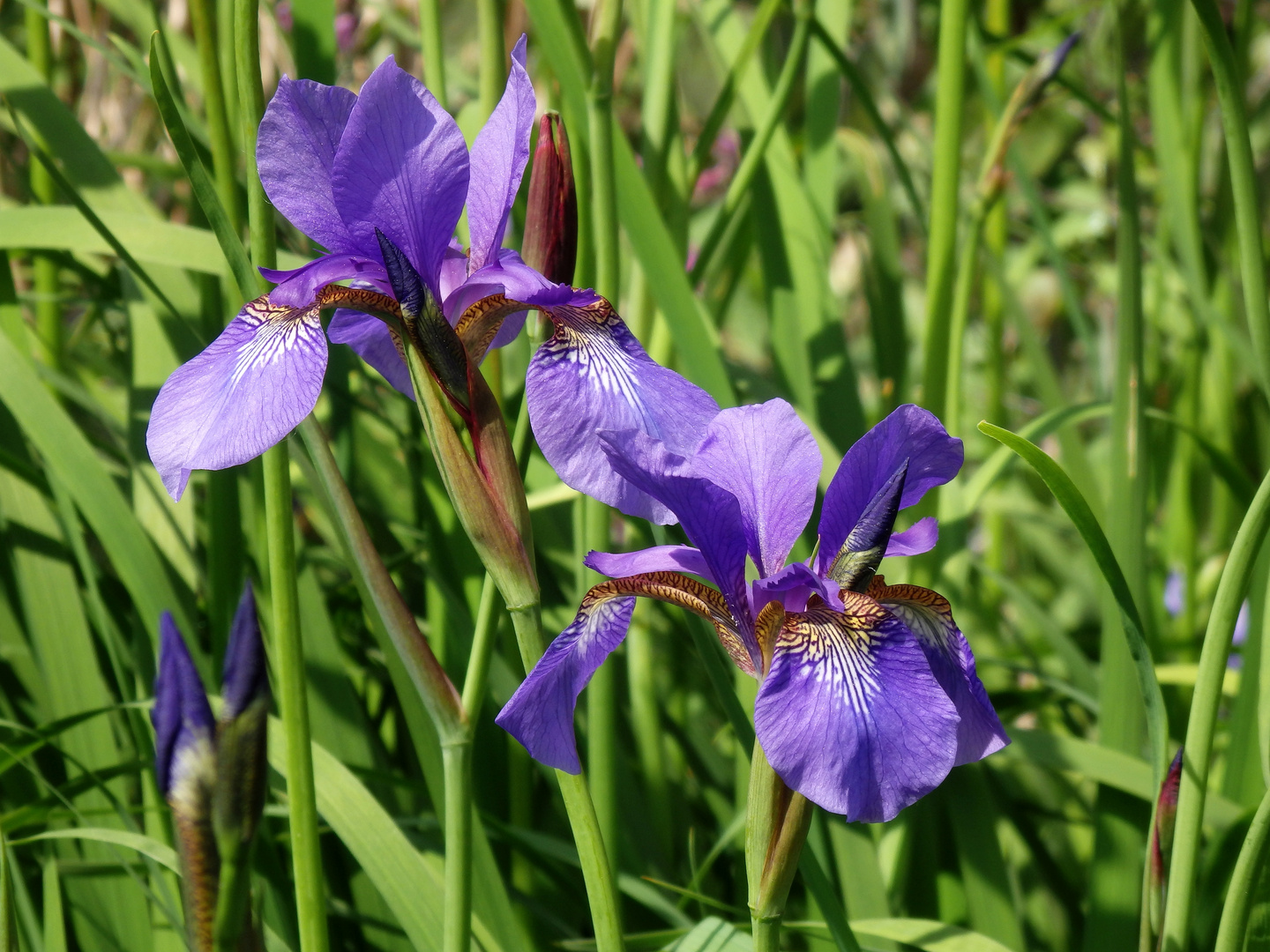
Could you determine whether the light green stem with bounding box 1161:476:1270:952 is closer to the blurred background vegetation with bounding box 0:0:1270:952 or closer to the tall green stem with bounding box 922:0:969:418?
the blurred background vegetation with bounding box 0:0:1270:952

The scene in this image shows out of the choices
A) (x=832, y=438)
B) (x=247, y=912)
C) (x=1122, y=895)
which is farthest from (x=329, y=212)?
(x=1122, y=895)

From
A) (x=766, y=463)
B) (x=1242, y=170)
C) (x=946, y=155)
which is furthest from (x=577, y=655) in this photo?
(x=946, y=155)

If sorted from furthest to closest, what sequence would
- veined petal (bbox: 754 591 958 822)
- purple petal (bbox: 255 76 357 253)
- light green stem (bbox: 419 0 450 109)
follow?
A: light green stem (bbox: 419 0 450 109), purple petal (bbox: 255 76 357 253), veined petal (bbox: 754 591 958 822)

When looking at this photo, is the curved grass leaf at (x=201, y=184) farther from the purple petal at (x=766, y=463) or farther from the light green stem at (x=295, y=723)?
the purple petal at (x=766, y=463)

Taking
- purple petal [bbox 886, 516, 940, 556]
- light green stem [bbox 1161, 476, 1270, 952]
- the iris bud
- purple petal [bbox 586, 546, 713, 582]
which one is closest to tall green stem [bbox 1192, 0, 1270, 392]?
light green stem [bbox 1161, 476, 1270, 952]

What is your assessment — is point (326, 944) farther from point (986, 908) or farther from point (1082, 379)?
point (1082, 379)

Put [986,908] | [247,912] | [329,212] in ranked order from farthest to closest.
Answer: [986,908], [329,212], [247,912]
